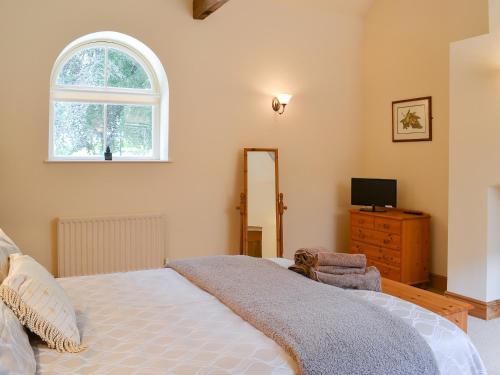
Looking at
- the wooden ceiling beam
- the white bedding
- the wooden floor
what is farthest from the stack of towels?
the wooden ceiling beam

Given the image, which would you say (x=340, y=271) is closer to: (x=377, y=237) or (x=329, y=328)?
(x=329, y=328)

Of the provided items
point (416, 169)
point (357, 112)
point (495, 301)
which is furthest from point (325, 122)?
point (495, 301)

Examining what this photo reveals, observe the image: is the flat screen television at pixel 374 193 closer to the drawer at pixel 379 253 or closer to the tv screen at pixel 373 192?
the tv screen at pixel 373 192

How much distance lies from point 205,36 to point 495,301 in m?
3.47

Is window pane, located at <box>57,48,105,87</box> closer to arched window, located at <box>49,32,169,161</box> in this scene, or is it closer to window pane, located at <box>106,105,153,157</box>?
arched window, located at <box>49,32,169,161</box>

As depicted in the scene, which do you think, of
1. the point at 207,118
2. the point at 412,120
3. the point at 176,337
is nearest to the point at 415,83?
the point at 412,120

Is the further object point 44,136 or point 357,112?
point 357,112

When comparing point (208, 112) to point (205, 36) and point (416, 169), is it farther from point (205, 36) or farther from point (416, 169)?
point (416, 169)

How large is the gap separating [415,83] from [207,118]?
217 centimetres

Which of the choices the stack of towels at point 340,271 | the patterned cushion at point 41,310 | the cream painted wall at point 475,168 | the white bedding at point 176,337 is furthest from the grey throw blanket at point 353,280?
the cream painted wall at point 475,168

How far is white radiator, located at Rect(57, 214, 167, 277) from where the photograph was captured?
4.08 meters

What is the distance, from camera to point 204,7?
13.9 ft

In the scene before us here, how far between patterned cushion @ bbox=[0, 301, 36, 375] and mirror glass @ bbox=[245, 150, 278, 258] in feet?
10.8

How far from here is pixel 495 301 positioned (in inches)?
151
